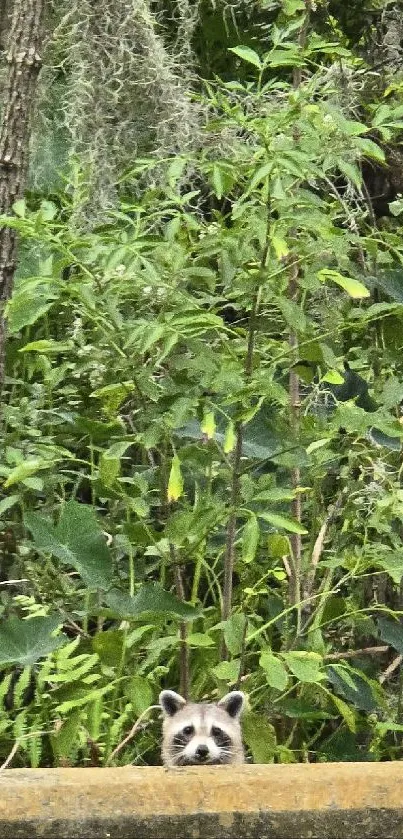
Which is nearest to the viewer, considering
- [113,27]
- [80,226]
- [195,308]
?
[195,308]

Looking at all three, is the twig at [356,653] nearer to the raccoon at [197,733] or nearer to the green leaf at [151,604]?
the raccoon at [197,733]

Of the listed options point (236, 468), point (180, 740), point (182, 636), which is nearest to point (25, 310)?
point (236, 468)

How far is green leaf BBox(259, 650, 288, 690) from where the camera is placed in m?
3.06

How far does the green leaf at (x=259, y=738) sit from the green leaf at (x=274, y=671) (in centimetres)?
38

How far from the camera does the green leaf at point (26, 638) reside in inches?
134

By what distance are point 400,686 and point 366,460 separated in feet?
2.47

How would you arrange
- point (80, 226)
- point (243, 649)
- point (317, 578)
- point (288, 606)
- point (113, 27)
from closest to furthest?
1. point (243, 649)
2. point (288, 606)
3. point (317, 578)
4. point (80, 226)
5. point (113, 27)

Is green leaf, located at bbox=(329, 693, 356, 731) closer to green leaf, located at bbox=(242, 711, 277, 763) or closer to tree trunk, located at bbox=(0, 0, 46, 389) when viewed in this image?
green leaf, located at bbox=(242, 711, 277, 763)

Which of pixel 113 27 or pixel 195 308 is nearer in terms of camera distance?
pixel 195 308

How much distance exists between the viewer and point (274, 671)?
3078 millimetres

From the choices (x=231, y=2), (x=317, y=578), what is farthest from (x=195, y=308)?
(x=231, y=2)

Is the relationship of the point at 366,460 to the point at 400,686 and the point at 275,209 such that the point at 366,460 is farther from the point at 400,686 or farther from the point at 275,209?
the point at 275,209

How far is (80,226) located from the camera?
4562mm

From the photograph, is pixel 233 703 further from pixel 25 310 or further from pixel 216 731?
pixel 25 310
